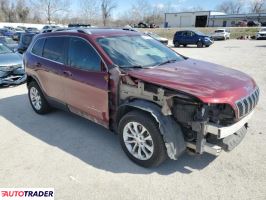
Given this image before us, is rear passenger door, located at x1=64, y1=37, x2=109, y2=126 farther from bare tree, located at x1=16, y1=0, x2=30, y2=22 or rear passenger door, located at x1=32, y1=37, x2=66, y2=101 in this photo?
bare tree, located at x1=16, y1=0, x2=30, y2=22

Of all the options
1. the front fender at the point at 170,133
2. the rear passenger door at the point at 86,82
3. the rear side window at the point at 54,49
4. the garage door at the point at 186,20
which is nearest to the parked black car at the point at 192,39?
the rear side window at the point at 54,49

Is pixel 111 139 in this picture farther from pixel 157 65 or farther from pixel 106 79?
pixel 157 65

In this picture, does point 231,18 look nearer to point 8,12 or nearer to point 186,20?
point 186,20

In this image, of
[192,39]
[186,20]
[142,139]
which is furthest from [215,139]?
[186,20]

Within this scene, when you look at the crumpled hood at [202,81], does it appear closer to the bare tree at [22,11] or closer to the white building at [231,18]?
the white building at [231,18]

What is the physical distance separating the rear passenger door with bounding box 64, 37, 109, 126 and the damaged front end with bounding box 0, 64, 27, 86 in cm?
482

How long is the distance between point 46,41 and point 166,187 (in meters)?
3.94

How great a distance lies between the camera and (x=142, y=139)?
394cm

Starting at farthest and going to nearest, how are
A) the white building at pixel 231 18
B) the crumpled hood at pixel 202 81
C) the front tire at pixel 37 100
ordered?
the white building at pixel 231 18, the front tire at pixel 37 100, the crumpled hood at pixel 202 81

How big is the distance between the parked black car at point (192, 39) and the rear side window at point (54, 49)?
2386 cm

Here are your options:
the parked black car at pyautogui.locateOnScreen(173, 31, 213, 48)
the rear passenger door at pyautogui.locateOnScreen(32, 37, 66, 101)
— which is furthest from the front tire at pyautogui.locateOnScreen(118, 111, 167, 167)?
the parked black car at pyautogui.locateOnScreen(173, 31, 213, 48)

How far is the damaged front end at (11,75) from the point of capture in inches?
353

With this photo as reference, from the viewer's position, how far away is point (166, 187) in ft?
11.6

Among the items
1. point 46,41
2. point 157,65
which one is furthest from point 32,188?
point 46,41
